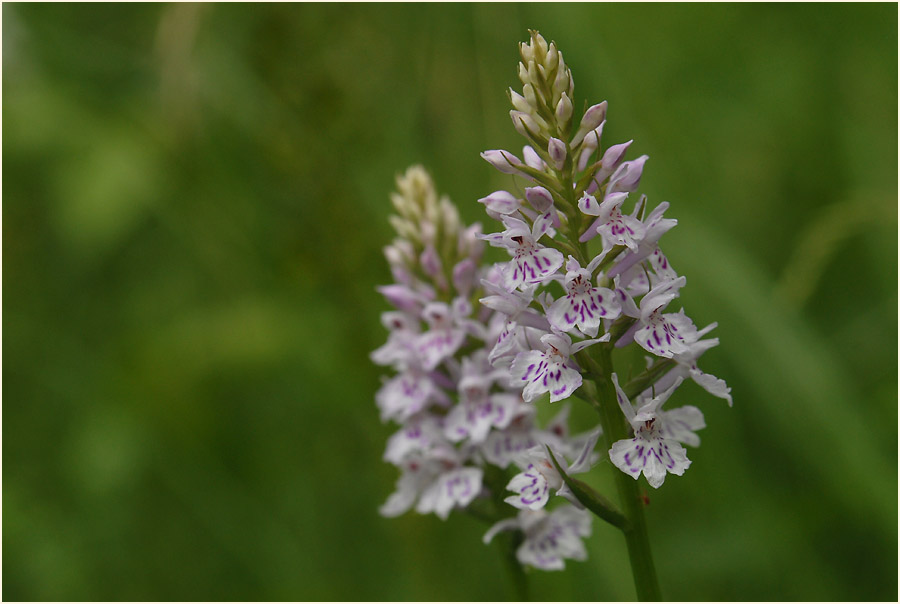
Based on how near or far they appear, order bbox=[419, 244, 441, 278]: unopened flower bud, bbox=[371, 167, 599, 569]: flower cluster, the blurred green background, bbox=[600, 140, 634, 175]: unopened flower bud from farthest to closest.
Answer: the blurred green background → bbox=[419, 244, 441, 278]: unopened flower bud → bbox=[371, 167, 599, 569]: flower cluster → bbox=[600, 140, 634, 175]: unopened flower bud

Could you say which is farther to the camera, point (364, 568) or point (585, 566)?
point (364, 568)

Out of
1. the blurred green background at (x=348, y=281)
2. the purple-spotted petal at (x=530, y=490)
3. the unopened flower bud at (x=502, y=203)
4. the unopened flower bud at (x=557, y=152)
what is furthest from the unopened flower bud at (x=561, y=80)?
the blurred green background at (x=348, y=281)

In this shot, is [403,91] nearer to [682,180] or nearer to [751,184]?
[682,180]

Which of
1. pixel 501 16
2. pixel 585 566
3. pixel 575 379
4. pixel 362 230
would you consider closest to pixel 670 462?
pixel 575 379

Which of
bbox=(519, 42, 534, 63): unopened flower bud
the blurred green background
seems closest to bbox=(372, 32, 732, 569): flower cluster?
bbox=(519, 42, 534, 63): unopened flower bud

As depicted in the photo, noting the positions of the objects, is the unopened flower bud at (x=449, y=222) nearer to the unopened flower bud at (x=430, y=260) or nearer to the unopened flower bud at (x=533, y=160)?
the unopened flower bud at (x=430, y=260)

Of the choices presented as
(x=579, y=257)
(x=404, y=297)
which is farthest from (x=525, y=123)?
(x=404, y=297)

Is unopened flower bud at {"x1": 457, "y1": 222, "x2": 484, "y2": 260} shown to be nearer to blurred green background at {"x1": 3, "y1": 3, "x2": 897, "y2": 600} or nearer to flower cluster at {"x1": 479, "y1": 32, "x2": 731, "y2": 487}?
flower cluster at {"x1": 479, "y1": 32, "x2": 731, "y2": 487}
